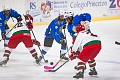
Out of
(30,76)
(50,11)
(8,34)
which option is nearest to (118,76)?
(30,76)

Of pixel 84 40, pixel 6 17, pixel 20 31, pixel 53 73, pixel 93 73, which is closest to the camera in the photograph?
pixel 84 40

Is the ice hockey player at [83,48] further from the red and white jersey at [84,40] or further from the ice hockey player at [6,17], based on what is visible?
the ice hockey player at [6,17]

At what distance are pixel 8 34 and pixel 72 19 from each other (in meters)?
1.67

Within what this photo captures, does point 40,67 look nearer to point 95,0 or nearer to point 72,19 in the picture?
point 72,19

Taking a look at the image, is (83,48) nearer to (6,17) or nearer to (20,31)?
(20,31)

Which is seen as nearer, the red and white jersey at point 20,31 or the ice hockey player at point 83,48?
the ice hockey player at point 83,48

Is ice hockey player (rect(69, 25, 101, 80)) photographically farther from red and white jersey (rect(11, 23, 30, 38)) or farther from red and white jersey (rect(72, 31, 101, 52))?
red and white jersey (rect(11, 23, 30, 38))

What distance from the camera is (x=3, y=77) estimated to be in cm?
414

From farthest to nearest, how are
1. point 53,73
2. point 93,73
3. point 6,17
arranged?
point 6,17, point 53,73, point 93,73

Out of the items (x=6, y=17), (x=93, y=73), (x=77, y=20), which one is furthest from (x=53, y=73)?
(x=6, y=17)

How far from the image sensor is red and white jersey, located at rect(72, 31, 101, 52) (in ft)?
12.0

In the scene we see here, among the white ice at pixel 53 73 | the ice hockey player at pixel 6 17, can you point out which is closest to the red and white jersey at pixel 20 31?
the white ice at pixel 53 73

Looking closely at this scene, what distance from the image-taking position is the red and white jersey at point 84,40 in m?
3.67

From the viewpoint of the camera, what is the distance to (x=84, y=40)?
3.72m
